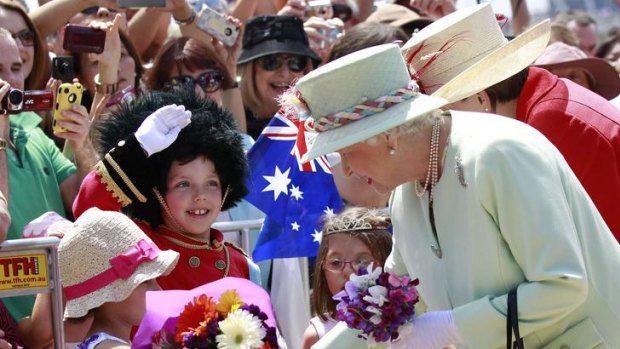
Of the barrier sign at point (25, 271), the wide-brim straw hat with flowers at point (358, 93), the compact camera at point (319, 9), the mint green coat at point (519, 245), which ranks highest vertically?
the wide-brim straw hat with flowers at point (358, 93)

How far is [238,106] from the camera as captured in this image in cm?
680

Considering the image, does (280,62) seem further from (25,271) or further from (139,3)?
(25,271)

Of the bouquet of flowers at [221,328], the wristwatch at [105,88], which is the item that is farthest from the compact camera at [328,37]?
the bouquet of flowers at [221,328]

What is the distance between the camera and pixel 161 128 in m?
5.03

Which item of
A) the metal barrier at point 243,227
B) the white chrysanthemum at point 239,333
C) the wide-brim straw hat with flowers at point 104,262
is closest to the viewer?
the white chrysanthemum at point 239,333

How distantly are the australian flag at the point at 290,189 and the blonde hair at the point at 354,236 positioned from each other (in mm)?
408

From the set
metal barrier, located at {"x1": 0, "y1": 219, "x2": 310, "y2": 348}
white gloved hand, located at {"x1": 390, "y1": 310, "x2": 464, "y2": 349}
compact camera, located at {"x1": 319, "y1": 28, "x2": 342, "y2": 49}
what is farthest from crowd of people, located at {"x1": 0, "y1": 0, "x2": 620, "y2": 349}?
compact camera, located at {"x1": 319, "y1": 28, "x2": 342, "y2": 49}

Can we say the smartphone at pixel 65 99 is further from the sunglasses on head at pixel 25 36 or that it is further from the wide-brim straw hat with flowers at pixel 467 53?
the wide-brim straw hat with flowers at pixel 467 53

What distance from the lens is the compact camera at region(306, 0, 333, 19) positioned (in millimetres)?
8305

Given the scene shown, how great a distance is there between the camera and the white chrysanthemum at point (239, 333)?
3533 millimetres

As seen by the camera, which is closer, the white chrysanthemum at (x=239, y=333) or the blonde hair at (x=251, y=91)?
the white chrysanthemum at (x=239, y=333)

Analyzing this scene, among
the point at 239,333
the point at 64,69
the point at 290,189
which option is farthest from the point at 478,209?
the point at 64,69

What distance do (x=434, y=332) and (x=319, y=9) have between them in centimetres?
510

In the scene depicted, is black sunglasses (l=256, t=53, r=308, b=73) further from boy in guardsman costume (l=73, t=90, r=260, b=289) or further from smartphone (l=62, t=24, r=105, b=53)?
boy in guardsman costume (l=73, t=90, r=260, b=289)
